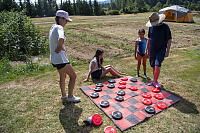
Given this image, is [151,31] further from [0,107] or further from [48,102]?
[0,107]

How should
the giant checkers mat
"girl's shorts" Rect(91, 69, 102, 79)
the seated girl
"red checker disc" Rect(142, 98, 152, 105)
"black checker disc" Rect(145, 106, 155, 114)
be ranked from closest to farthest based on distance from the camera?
the giant checkers mat, "black checker disc" Rect(145, 106, 155, 114), "red checker disc" Rect(142, 98, 152, 105), the seated girl, "girl's shorts" Rect(91, 69, 102, 79)

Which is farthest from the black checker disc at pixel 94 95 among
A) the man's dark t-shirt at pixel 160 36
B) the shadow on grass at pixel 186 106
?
the man's dark t-shirt at pixel 160 36

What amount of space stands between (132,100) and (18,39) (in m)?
6.03

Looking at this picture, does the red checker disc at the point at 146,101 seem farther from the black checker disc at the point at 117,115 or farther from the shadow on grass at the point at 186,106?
the black checker disc at the point at 117,115

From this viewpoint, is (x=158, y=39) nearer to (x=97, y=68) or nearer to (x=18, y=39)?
(x=97, y=68)

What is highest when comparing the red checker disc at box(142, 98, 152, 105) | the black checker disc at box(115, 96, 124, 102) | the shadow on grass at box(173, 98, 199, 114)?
the black checker disc at box(115, 96, 124, 102)

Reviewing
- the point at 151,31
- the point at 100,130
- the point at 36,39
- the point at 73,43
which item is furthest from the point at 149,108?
the point at 73,43

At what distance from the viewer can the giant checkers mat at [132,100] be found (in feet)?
10.8

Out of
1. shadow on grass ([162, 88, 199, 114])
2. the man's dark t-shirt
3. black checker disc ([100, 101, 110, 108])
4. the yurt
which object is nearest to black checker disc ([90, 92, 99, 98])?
black checker disc ([100, 101, 110, 108])

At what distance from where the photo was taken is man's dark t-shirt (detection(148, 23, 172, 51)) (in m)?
4.34

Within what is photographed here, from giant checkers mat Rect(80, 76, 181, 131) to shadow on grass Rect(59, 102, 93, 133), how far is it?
0.52 metres

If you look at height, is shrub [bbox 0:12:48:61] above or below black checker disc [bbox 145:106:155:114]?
above

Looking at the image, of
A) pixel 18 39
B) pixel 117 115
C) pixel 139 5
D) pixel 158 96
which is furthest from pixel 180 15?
pixel 139 5

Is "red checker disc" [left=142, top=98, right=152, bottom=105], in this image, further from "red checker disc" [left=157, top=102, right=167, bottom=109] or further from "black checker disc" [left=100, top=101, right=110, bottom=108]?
"black checker disc" [left=100, top=101, right=110, bottom=108]
